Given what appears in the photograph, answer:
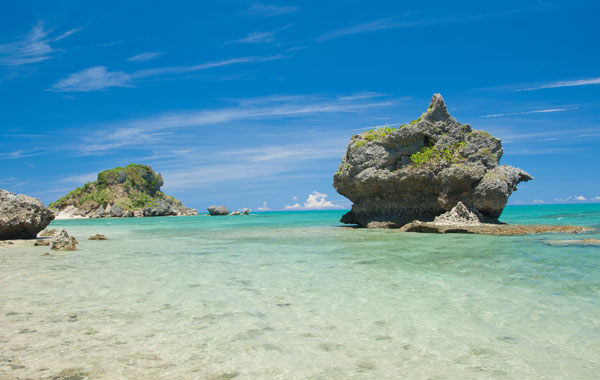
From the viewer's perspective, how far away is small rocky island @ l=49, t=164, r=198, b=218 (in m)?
92.4

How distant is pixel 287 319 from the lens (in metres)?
5.68

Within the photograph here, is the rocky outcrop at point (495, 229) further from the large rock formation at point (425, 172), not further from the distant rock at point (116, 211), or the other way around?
the distant rock at point (116, 211)

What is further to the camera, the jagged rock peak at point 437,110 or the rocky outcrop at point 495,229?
the jagged rock peak at point 437,110

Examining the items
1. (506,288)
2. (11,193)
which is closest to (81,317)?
(506,288)

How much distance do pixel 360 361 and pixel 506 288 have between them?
4.58 m

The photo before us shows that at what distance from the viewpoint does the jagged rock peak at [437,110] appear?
82.7 ft

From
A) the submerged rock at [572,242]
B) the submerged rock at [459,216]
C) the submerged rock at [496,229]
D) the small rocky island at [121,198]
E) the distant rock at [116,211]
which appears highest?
the small rocky island at [121,198]

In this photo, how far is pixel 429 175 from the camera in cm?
2366

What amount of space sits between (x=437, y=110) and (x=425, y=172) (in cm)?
453

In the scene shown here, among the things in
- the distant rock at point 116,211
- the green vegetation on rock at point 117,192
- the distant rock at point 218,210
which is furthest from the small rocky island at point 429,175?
the green vegetation on rock at point 117,192

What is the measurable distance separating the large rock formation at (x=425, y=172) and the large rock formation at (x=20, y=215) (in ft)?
58.6

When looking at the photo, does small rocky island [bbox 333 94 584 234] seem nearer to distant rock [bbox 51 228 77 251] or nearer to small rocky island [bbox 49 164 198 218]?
distant rock [bbox 51 228 77 251]

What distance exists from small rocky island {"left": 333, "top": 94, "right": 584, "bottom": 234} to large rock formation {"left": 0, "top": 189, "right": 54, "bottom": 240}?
58.6 ft

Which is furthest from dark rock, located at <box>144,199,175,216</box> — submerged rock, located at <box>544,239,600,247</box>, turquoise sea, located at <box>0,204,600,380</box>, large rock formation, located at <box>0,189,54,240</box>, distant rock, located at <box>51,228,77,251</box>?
submerged rock, located at <box>544,239,600,247</box>
